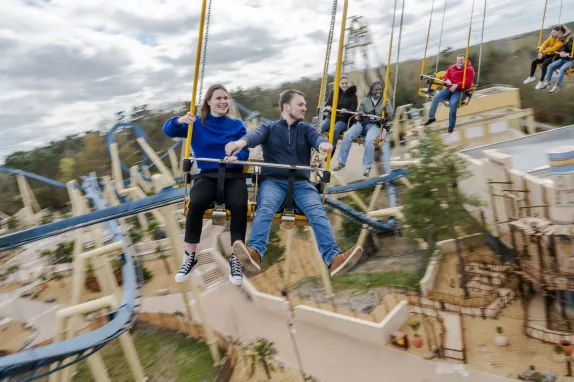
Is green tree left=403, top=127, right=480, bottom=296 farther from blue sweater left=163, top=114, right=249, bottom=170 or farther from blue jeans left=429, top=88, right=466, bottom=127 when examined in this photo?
blue sweater left=163, top=114, right=249, bottom=170

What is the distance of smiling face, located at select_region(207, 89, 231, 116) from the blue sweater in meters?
0.06

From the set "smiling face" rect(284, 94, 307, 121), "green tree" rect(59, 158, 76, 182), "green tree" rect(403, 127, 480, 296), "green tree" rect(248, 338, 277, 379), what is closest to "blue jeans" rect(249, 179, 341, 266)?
"smiling face" rect(284, 94, 307, 121)

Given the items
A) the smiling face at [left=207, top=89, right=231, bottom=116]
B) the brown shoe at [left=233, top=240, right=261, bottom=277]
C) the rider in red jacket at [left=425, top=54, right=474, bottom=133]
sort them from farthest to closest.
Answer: the rider in red jacket at [left=425, top=54, right=474, bottom=133] < the smiling face at [left=207, top=89, right=231, bottom=116] < the brown shoe at [left=233, top=240, right=261, bottom=277]

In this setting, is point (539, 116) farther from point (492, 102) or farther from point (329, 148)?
point (329, 148)

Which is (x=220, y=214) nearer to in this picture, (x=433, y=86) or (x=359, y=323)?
(x=359, y=323)

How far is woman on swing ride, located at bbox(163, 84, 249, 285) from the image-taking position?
152 inches

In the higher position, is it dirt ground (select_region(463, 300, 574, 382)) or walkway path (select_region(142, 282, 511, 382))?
dirt ground (select_region(463, 300, 574, 382))

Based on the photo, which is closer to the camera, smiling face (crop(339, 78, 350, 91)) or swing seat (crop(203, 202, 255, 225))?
swing seat (crop(203, 202, 255, 225))

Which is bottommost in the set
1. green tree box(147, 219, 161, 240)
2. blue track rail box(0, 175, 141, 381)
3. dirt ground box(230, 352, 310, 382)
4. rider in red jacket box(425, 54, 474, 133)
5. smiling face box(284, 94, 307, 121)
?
dirt ground box(230, 352, 310, 382)

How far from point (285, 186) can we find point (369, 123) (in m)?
4.26

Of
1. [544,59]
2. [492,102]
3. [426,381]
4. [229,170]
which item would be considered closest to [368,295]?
[426,381]

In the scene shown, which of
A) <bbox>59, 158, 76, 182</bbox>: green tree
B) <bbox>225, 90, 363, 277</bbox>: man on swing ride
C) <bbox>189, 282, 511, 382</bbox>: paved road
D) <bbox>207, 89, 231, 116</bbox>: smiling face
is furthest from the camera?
<bbox>59, 158, 76, 182</bbox>: green tree

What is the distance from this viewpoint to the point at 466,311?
1023cm

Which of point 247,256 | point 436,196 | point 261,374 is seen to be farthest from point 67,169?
point 247,256
